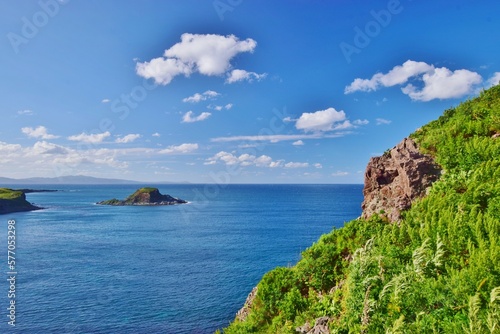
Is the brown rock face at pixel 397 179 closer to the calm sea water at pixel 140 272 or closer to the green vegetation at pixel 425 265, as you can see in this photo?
the green vegetation at pixel 425 265

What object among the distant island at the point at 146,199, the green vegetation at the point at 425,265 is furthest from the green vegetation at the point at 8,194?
the green vegetation at the point at 425,265

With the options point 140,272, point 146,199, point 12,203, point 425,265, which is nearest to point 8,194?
point 12,203

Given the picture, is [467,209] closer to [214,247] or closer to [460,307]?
[460,307]

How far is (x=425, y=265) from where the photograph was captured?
13031 mm

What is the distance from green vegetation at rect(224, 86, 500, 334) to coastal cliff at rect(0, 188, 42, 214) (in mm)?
155968

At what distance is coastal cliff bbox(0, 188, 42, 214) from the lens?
141m

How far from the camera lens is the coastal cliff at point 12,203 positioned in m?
141

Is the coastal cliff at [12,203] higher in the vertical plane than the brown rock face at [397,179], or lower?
lower

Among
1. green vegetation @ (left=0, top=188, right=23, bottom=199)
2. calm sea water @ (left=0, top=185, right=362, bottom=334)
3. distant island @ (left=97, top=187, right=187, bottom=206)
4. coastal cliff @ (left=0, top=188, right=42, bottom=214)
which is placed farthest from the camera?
distant island @ (left=97, top=187, right=187, bottom=206)

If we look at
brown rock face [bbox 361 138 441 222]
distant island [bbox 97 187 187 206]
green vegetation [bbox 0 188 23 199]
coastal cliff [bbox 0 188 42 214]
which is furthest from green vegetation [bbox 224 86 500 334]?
distant island [bbox 97 187 187 206]

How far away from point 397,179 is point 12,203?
165429 mm

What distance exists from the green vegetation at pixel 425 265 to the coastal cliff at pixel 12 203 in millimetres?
155968

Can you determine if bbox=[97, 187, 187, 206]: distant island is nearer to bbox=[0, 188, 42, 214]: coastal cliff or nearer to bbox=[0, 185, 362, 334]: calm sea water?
bbox=[0, 188, 42, 214]: coastal cliff

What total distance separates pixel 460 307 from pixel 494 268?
6.92ft
